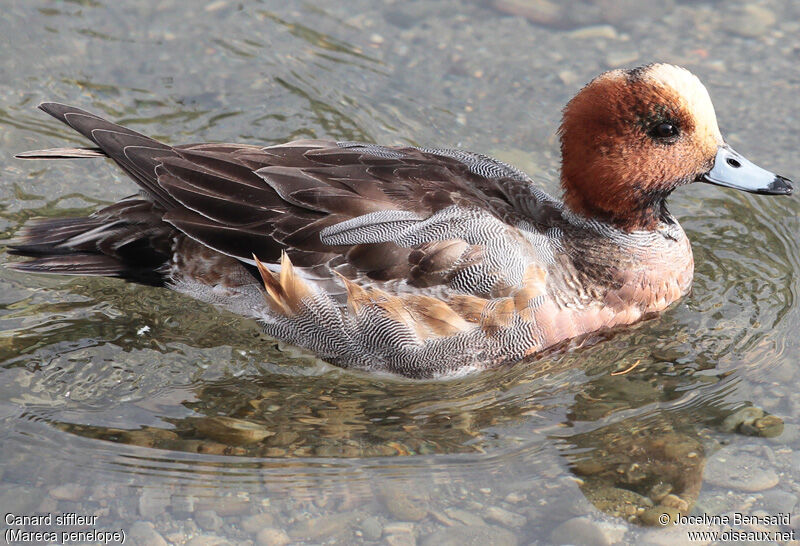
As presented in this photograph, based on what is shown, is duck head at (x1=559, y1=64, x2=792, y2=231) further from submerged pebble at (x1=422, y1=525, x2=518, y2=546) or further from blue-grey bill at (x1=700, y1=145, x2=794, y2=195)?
submerged pebble at (x1=422, y1=525, x2=518, y2=546)

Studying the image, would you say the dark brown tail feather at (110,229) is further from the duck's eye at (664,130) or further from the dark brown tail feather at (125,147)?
the duck's eye at (664,130)

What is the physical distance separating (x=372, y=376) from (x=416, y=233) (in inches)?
37.3

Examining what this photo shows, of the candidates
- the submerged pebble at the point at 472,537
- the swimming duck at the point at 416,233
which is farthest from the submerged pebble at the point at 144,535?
the swimming duck at the point at 416,233

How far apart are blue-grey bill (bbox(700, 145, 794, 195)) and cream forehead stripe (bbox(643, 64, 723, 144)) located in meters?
0.29

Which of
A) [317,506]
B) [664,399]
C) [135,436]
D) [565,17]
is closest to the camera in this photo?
[317,506]

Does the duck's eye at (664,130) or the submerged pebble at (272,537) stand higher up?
the duck's eye at (664,130)

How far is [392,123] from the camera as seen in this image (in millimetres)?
7793

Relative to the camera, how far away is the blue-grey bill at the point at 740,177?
5.79 meters

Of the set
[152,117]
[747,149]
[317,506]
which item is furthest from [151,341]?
[747,149]

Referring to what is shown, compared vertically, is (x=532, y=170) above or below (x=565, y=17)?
below

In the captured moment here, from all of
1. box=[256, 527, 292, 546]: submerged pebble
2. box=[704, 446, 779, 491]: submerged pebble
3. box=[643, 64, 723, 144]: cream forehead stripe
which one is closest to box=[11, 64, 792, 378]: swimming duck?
box=[643, 64, 723, 144]: cream forehead stripe

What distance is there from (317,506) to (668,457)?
187 centimetres

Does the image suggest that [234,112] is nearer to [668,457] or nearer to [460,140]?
[460,140]

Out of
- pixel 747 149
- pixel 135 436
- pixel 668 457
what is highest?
pixel 747 149
